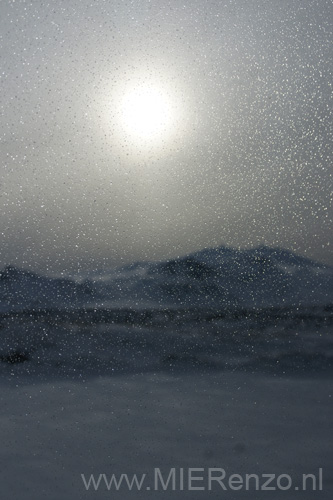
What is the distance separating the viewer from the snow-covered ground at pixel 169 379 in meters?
0.88

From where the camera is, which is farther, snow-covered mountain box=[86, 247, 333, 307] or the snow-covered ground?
snow-covered mountain box=[86, 247, 333, 307]

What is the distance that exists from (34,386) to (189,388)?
14.0 inches

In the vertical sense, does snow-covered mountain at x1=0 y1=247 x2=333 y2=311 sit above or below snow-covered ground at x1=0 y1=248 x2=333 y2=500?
above

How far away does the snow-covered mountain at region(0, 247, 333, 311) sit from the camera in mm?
1794

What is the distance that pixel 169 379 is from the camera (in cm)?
146

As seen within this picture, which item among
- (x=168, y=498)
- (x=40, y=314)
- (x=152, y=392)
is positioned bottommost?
(x=168, y=498)

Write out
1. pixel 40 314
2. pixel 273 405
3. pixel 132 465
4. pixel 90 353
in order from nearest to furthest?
pixel 132 465
pixel 273 405
pixel 90 353
pixel 40 314

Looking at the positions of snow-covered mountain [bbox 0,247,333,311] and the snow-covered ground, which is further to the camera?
snow-covered mountain [bbox 0,247,333,311]

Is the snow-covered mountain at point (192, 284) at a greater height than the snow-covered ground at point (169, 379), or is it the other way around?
the snow-covered mountain at point (192, 284)

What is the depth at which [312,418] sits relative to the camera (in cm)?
108

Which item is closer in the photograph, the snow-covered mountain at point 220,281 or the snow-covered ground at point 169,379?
the snow-covered ground at point 169,379

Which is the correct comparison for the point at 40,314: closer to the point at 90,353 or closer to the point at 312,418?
the point at 90,353

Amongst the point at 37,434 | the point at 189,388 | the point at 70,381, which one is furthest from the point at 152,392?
the point at 37,434

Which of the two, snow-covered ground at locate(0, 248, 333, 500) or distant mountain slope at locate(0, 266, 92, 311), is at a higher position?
distant mountain slope at locate(0, 266, 92, 311)
